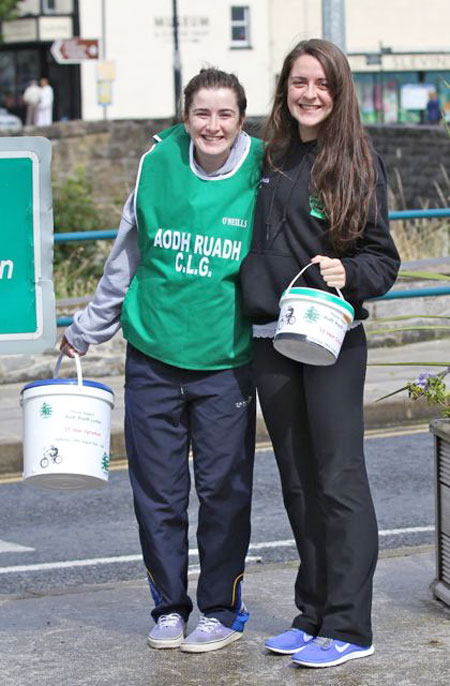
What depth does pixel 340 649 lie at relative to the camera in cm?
446

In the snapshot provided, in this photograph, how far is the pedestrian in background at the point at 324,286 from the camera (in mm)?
4316

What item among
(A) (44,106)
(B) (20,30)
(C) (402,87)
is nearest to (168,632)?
(A) (44,106)

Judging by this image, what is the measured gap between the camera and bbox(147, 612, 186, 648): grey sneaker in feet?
15.4

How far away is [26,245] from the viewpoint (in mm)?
5371

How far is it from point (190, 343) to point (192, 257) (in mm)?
257

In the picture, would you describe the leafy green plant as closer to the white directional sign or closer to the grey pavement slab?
the grey pavement slab

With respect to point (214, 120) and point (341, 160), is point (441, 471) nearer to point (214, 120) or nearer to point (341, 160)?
point (341, 160)

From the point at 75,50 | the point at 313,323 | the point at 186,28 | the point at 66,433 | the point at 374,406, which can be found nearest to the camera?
the point at 313,323

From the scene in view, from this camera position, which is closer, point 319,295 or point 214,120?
point 319,295

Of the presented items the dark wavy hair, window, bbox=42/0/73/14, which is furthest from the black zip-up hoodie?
window, bbox=42/0/73/14

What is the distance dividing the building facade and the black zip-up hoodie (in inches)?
1848

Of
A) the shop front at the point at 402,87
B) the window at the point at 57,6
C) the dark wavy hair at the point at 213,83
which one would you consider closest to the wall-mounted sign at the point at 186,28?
the window at the point at 57,6

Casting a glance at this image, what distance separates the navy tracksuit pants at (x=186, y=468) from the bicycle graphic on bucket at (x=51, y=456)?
25cm

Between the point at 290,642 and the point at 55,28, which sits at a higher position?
the point at 55,28
